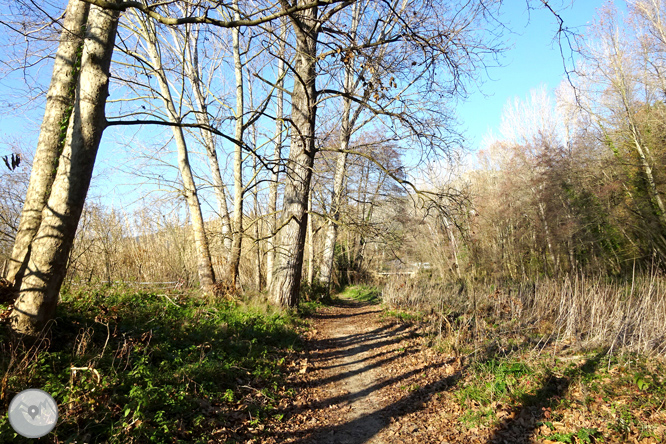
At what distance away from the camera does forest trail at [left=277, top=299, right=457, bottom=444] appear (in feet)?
12.9

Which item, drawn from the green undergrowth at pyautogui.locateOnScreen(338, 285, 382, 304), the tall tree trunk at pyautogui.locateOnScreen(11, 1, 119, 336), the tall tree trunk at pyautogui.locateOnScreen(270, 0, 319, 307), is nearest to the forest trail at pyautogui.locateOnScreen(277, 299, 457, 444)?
the tall tree trunk at pyautogui.locateOnScreen(270, 0, 319, 307)

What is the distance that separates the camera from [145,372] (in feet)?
12.8

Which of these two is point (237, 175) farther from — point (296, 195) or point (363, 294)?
point (363, 294)

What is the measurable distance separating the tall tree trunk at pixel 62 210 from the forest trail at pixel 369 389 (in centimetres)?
279

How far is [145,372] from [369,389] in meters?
2.81

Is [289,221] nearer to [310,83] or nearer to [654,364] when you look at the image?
[310,83]

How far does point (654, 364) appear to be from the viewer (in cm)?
454

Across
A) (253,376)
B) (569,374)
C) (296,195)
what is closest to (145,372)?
(253,376)

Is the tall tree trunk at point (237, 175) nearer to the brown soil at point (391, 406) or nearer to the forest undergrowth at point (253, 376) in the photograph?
the forest undergrowth at point (253, 376)

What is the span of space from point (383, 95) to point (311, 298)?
8842 millimetres

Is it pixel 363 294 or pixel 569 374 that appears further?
pixel 363 294

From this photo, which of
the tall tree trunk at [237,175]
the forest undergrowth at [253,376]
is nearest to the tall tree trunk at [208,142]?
the tall tree trunk at [237,175]

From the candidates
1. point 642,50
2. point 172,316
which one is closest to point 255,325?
point 172,316

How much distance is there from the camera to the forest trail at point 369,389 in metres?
3.92
